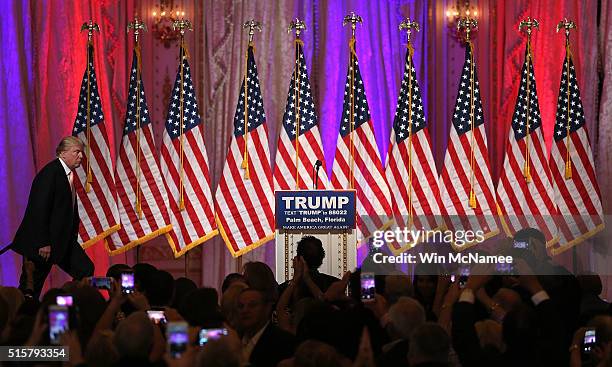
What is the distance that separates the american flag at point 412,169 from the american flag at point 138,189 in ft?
7.98

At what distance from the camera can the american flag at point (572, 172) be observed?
1162 centimetres

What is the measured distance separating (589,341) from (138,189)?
22.6 feet

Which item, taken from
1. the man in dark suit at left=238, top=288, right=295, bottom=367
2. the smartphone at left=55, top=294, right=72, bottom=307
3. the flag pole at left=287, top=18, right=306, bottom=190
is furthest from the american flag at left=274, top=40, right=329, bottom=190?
the smartphone at left=55, top=294, right=72, bottom=307

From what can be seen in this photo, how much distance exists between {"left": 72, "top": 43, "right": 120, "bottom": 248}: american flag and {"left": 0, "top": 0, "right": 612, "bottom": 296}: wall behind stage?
830 millimetres

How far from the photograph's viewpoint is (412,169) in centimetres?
1166

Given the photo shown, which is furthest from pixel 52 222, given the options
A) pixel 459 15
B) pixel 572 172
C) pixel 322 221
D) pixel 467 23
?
pixel 459 15

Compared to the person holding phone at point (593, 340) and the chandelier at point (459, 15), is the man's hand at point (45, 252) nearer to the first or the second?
the person holding phone at point (593, 340)

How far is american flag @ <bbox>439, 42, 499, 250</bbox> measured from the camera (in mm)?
11656

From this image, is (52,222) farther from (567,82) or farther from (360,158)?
(567,82)

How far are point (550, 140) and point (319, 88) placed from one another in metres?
2.74

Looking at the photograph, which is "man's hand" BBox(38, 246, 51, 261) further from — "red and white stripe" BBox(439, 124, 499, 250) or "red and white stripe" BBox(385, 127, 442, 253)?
"red and white stripe" BBox(439, 124, 499, 250)

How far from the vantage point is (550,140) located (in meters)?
12.9

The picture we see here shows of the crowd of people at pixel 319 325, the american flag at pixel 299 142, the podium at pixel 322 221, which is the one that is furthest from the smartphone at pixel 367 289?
the american flag at pixel 299 142

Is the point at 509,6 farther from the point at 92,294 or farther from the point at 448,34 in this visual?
the point at 92,294
